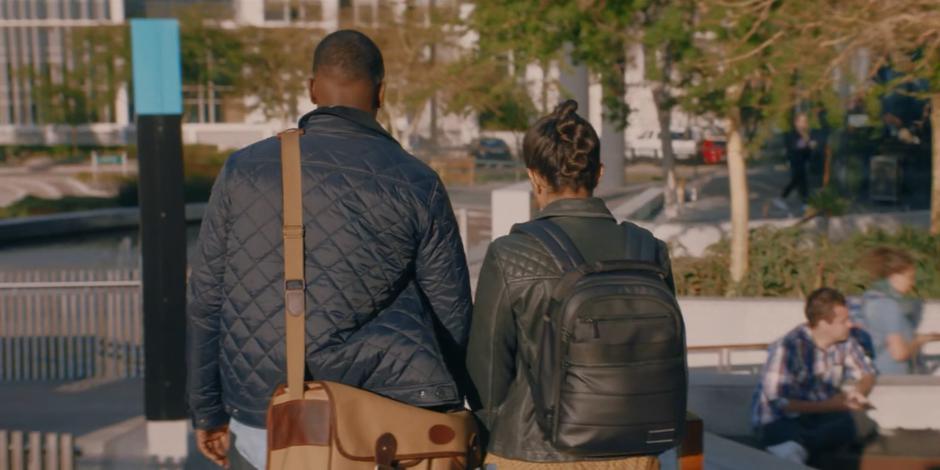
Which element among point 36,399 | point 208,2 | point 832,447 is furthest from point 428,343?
point 208,2

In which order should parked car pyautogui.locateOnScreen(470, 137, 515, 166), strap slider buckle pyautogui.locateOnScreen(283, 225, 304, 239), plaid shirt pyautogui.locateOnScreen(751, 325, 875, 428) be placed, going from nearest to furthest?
strap slider buckle pyautogui.locateOnScreen(283, 225, 304, 239) → plaid shirt pyautogui.locateOnScreen(751, 325, 875, 428) → parked car pyautogui.locateOnScreen(470, 137, 515, 166)

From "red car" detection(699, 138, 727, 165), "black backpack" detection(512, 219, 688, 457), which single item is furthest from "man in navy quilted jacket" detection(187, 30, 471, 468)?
"red car" detection(699, 138, 727, 165)

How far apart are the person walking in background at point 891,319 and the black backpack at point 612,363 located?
5152mm

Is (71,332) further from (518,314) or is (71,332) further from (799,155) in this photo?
(799,155)

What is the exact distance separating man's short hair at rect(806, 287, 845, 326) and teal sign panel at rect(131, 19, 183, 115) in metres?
3.19

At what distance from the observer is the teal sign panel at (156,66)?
19.3 feet

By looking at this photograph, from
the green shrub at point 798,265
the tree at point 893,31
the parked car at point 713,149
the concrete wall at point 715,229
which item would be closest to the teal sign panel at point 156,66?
the tree at point 893,31

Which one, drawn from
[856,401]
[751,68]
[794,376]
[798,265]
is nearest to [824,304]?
[794,376]

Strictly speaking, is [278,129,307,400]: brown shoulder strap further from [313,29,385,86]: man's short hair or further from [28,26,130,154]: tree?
[28,26,130,154]: tree

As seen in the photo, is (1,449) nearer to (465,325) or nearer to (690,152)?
(465,325)

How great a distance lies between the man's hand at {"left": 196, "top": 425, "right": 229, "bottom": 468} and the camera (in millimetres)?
3287

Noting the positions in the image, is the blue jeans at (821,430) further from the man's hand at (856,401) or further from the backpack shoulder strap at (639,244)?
the backpack shoulder strap at (639,244)

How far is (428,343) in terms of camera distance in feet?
9.95

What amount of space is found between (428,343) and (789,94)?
29.6 feet
